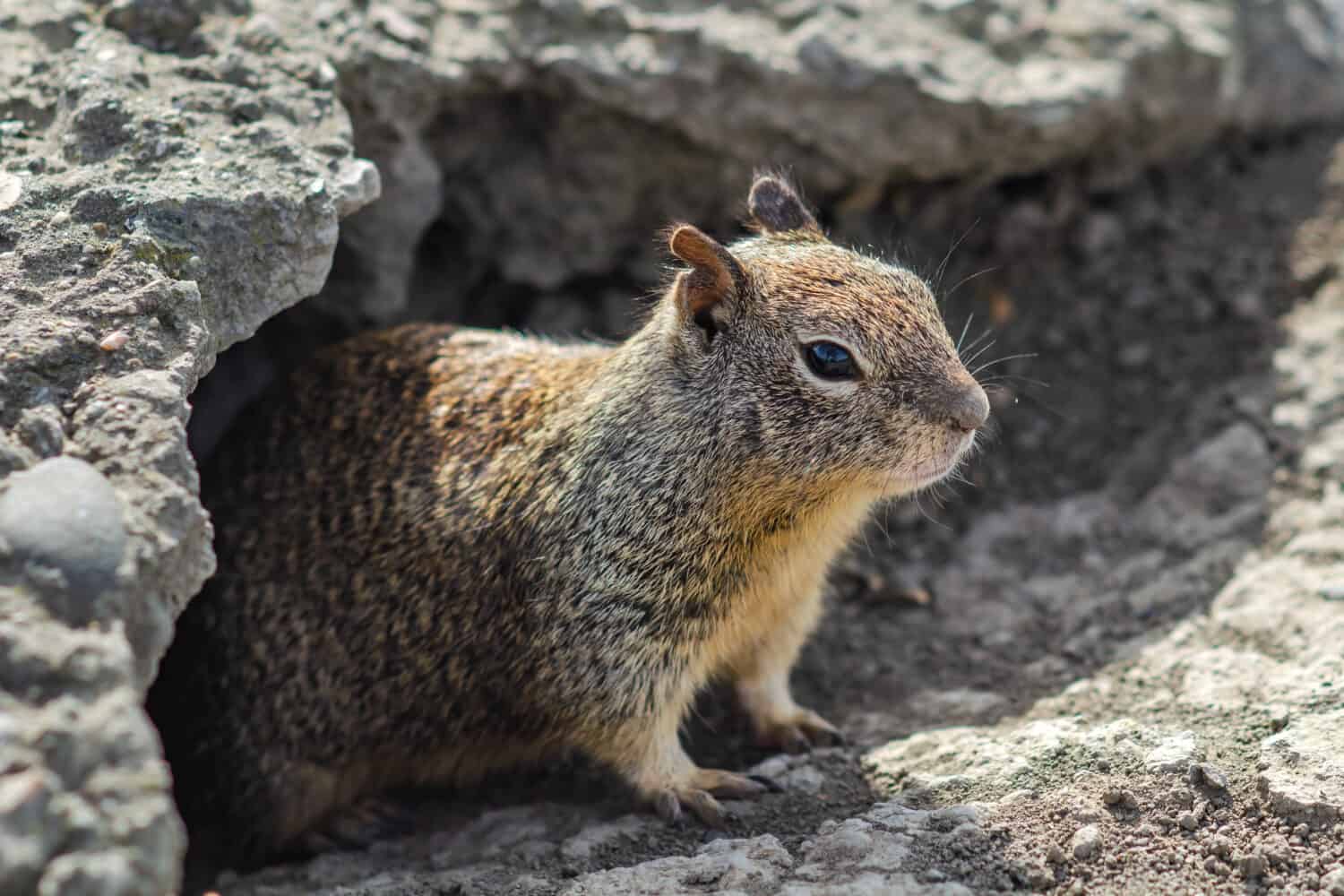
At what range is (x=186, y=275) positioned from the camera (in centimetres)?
388

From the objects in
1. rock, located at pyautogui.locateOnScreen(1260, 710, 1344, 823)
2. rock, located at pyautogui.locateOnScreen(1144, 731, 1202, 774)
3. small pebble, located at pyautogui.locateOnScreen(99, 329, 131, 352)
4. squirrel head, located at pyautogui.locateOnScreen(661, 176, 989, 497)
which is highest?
squirrel head, located at pyautogui.locateOnScreen(661, 176, 989, 497)

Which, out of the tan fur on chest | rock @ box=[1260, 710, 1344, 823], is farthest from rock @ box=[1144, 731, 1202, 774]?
the tan fur on chest

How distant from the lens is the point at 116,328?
3604 millimetres

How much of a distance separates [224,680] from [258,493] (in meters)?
0.67

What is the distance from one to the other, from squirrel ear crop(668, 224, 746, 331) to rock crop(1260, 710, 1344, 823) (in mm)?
2087

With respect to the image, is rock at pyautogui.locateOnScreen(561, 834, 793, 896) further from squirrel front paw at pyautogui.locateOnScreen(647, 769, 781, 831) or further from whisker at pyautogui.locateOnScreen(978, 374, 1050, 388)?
whisker at pyautogui.locateOnScreen(978, 374, 1050, 388)

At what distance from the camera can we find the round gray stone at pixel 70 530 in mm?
2820

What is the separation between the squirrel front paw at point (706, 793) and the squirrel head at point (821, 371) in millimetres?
1050

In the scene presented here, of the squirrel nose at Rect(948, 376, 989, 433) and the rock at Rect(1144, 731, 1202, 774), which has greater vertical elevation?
the squirrel nose at Rect(948, 376, 989, 433)

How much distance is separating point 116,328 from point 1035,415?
4009mm

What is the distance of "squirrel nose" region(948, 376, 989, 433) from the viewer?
379 cm

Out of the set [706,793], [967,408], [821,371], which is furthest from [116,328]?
[967,408]

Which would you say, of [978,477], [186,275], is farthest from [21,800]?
[978,477]

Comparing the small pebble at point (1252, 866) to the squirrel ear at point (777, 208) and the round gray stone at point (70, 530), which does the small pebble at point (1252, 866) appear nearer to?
the squirrel ear at point (777, 208)
